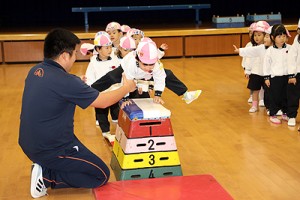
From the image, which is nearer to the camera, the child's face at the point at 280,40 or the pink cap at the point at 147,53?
the pink cap at the point at 147,53

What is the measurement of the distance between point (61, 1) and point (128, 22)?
1515 mm

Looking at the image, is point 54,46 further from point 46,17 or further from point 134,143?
point 46,17

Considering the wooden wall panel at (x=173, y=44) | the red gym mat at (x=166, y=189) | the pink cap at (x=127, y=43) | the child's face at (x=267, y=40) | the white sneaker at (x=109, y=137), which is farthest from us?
the wooden wall panel at (x=173, y=44)

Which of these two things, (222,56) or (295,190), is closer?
(295,190)

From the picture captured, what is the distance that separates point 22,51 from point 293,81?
584 cm

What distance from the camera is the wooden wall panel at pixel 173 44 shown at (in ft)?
30.4

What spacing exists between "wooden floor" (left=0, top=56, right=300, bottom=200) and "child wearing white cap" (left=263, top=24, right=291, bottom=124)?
0.21 meters

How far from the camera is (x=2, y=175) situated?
3.53m

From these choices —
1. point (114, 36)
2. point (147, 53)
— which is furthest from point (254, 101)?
point (147, 53)

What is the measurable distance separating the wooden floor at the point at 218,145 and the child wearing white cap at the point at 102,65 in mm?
170

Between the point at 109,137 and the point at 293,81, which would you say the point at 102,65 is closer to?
the point at 109,137

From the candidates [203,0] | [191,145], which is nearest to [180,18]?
[203,0]

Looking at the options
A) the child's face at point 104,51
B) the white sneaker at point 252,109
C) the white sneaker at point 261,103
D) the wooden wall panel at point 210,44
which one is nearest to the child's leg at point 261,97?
the white sneaker at point 261,103

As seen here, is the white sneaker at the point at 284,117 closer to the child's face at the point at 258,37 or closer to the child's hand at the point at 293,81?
the child's hand at the point at 293,81
